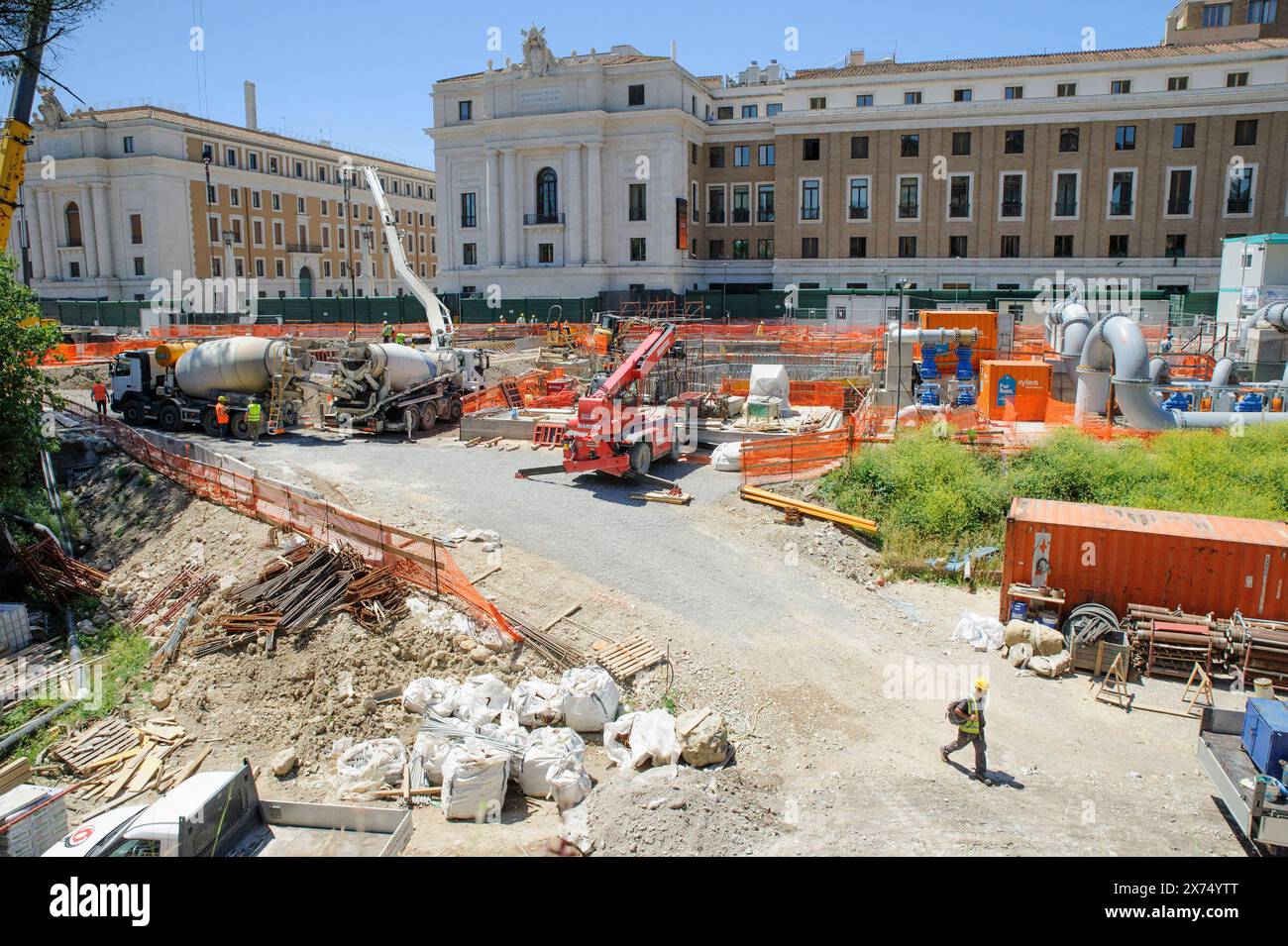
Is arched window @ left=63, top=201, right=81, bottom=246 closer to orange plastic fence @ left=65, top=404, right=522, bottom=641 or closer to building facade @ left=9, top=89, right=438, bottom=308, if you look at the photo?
building facade @ left=9, top=89, right=438, bottom=308

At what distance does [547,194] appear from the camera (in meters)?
63.7

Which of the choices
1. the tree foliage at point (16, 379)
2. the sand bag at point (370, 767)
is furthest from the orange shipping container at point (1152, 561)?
the tree foliage at point (16, 379)

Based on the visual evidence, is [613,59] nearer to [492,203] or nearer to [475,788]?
[492,203]

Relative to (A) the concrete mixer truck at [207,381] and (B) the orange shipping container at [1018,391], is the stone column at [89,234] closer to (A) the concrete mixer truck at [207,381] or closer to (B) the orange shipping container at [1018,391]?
(A) the concrete mixer truck at [207,381]

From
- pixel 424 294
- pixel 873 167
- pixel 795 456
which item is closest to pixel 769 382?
pixel 795 456

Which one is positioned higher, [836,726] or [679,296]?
[679,296]

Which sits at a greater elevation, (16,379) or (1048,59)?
(1048,59)

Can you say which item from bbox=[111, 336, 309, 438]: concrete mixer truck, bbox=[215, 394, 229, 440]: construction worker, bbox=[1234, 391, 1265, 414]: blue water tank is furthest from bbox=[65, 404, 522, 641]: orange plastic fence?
bbox=[1234, 391, 1265, 414]: blue water tank

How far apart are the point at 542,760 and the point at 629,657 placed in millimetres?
2653

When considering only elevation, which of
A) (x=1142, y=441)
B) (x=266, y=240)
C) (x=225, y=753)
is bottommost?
(x=225, y=753)
